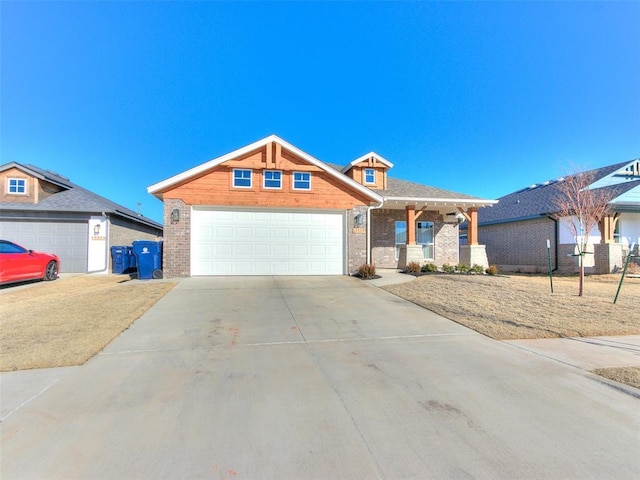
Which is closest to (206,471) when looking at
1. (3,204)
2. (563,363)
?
(563,363)

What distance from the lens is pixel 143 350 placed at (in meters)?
4.73

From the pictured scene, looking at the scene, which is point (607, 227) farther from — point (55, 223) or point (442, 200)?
point (55, 223)

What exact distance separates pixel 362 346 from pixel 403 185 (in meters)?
13.7

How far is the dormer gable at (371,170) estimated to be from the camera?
1664 centimetres

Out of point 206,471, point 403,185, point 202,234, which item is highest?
point 403,185

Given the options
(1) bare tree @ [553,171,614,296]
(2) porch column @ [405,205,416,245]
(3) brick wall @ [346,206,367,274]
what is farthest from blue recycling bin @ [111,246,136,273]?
(1) bare tree @ [553,171,614,296]

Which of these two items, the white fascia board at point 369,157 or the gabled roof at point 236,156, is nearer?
the gabled roof at point 236,156

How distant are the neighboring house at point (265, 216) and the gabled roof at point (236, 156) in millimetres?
35

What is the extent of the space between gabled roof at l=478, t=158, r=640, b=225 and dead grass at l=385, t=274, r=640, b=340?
27.0 ft

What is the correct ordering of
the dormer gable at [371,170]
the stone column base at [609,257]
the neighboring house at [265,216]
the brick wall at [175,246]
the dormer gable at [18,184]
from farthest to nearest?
the dormer gable at [371,170]
the stone column base at [609,257]
the dormer gable at [18,184]
the neighboring house at [265,216]
the brick wall at [175,246]

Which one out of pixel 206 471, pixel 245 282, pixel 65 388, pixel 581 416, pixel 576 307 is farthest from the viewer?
pixel 245 282

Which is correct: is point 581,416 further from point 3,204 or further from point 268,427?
point 3,204

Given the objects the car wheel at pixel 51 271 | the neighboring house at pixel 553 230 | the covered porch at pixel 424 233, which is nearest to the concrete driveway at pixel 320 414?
the car wheel at pixel 51 271

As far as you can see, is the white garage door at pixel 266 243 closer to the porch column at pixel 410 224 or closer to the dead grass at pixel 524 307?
the dead grass at pixel 524 307
